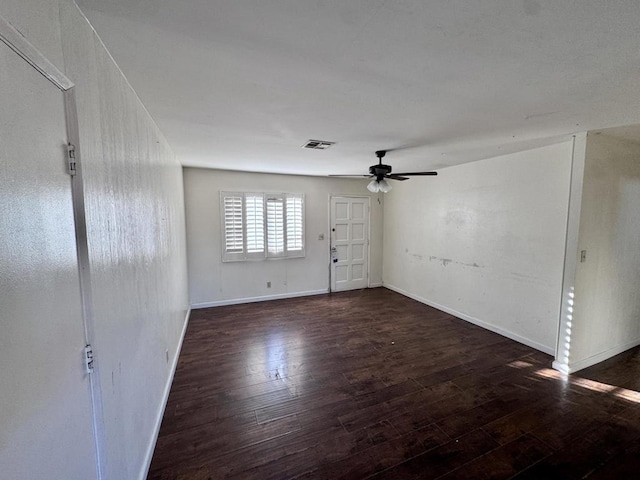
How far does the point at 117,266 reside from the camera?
1.34 meters

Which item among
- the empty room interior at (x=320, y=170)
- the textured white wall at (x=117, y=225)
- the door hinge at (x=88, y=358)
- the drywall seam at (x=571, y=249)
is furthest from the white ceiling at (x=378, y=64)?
the door hinge at (x=88, y=358)

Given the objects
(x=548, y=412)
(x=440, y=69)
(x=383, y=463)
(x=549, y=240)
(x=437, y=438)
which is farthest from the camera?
(x=549, y=240)

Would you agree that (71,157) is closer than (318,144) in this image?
Yes

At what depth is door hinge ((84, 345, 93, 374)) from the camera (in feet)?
3.32

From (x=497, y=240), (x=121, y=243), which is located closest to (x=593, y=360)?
(x=497, y=240)

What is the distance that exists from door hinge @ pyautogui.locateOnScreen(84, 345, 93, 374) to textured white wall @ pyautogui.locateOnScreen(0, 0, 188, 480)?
35 millimetres

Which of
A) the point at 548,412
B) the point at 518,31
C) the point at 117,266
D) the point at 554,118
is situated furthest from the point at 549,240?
the point at 117,266

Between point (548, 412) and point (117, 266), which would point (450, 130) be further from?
point (117, 266)

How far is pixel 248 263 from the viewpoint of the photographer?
16.5 feet

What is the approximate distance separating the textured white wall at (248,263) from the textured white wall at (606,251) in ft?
12.2

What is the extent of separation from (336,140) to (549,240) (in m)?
2.78

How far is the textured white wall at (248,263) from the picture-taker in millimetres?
4648

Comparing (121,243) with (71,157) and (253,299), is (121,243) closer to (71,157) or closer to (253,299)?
(71,157)

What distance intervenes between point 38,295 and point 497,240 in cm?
445
